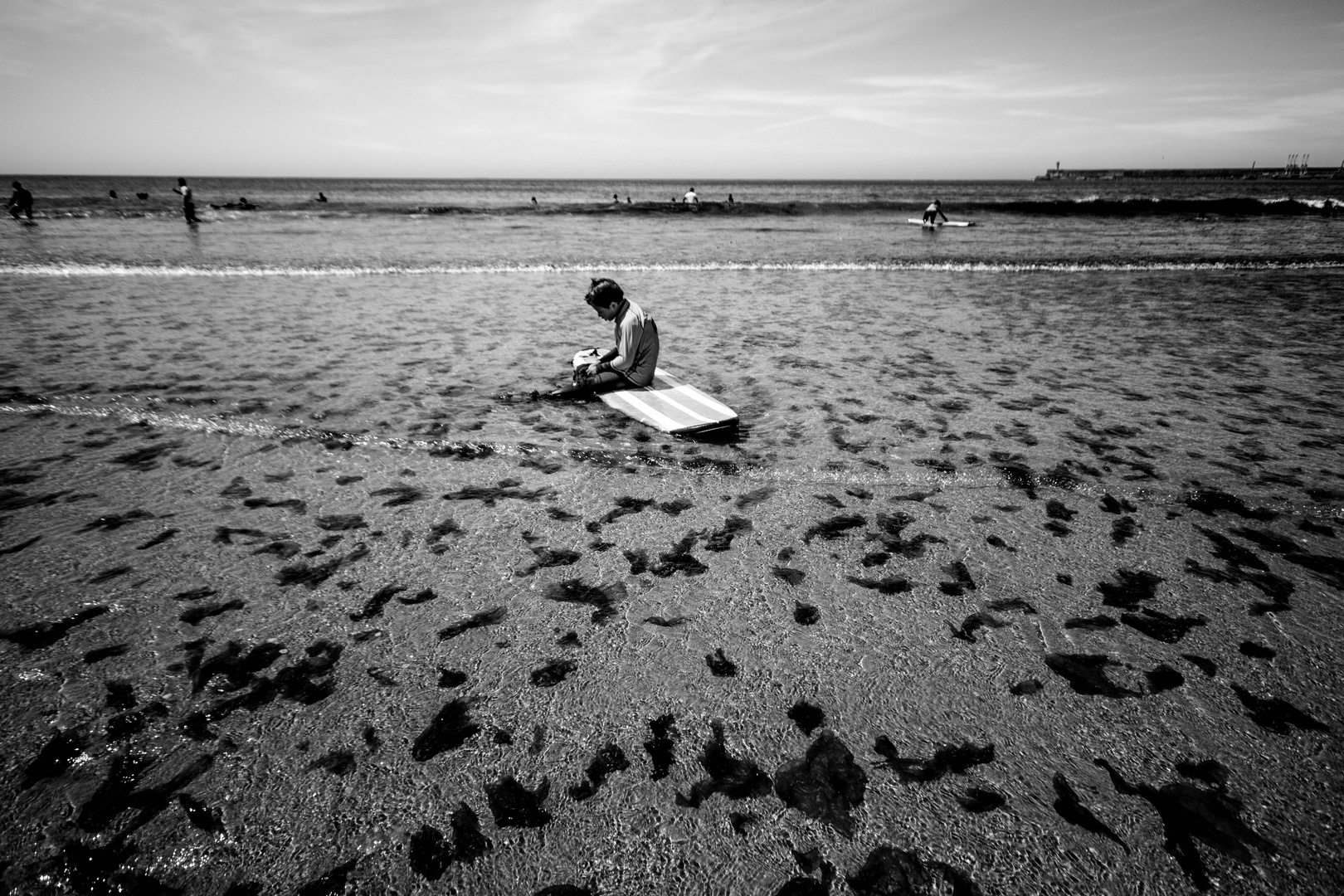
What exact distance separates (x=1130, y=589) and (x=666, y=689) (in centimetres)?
284

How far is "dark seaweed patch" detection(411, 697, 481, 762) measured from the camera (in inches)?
100

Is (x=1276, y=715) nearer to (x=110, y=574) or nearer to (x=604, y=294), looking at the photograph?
(x=604, y=294)

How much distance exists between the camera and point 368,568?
147 inches

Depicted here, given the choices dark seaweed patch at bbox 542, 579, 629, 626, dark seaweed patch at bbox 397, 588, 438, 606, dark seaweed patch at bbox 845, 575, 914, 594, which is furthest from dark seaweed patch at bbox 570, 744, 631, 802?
dark seaweed patch at bbox 845, 575, 914, 594

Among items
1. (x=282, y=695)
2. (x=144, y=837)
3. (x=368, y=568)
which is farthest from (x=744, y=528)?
(x=144, y=837)

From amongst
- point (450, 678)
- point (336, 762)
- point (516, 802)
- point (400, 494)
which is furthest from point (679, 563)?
point (400, 494)

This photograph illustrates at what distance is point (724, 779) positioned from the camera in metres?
2.43

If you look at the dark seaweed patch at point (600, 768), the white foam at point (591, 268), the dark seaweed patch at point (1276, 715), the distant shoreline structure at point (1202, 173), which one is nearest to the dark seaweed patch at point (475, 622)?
the dark seaweed patch at point (600, 768)

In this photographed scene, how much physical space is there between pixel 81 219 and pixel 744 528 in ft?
138

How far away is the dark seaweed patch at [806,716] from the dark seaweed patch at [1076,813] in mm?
909

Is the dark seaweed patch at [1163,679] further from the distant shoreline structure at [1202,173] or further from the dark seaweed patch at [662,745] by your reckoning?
the distant shoreline structure at [1202,173]

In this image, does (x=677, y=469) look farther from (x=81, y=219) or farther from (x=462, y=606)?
(x=81, y=219)

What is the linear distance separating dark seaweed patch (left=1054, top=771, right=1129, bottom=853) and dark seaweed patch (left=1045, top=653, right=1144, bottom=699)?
0.63 metres

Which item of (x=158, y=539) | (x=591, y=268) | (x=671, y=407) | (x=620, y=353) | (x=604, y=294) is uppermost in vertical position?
(x=591, y=268)
